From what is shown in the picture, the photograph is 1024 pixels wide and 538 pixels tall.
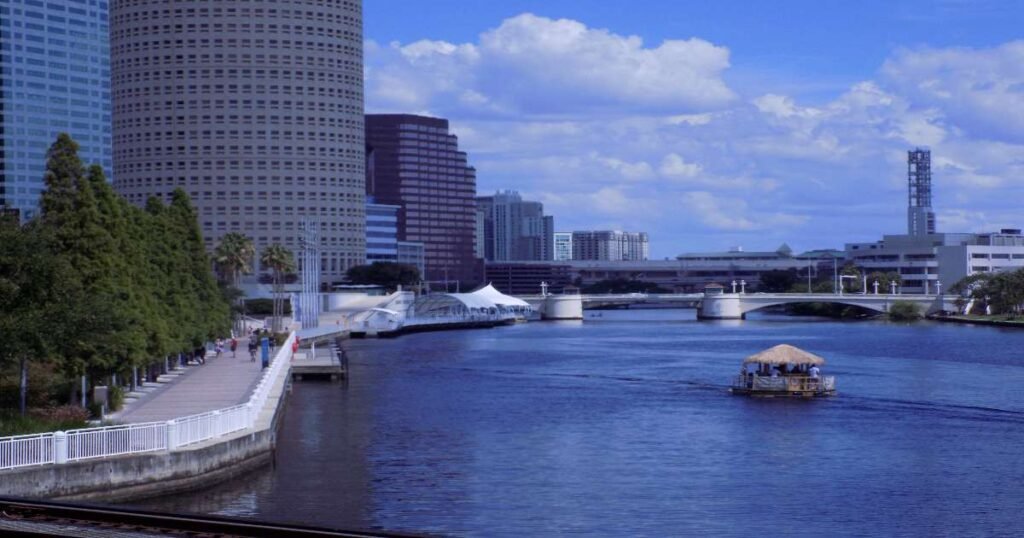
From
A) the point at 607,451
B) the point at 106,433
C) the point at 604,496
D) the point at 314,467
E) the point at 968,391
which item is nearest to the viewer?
the point at 106,433

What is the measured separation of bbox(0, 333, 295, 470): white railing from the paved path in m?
4.59

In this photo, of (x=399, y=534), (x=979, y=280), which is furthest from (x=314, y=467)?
(x=979, y=280)

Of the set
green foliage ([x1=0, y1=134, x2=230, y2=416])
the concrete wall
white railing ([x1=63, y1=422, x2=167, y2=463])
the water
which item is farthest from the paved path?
white railing ([x1=63, y1=422, x2=167, y2=463])

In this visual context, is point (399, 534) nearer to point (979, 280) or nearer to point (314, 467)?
point (314, 467)

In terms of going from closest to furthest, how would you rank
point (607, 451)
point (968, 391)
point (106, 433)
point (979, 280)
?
1. point (106, 433)
2. point (607, 451)
3. point (968, 391)
4. point (979, 280)

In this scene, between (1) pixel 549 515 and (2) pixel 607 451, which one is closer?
(1) pixel 549 515

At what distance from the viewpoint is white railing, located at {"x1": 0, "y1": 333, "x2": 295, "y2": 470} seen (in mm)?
34594

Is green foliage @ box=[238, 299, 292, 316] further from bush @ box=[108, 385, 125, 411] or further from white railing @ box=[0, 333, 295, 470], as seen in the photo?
white railing @ box=[0, 333, 295, 470]

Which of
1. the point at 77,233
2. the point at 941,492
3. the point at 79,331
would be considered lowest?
the point at 941,492

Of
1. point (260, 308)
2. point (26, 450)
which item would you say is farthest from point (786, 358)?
point (260, 308)

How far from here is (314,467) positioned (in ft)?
152

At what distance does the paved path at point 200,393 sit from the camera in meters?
49.8

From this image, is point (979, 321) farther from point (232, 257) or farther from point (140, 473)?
point (140, 473)

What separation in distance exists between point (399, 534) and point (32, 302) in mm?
22661
